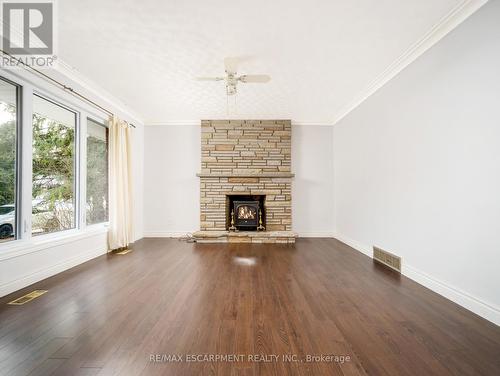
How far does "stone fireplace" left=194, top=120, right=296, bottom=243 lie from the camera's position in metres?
5.06

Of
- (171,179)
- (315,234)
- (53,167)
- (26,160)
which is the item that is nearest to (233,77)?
(26,160)

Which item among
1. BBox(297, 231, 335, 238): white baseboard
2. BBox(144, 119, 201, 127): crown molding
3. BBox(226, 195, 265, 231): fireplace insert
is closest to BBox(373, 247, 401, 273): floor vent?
BBox(297, 231, 335, 238): white baseboard

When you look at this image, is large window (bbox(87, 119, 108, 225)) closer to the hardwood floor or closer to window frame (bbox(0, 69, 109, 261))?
window frame (bbox(0, 69, 109, 261))

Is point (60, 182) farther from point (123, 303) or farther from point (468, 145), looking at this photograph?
point (468, 145)

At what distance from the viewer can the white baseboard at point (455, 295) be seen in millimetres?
1793

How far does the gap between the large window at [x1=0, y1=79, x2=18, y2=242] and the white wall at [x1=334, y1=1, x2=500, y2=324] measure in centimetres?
451

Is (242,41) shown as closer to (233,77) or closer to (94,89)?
(233,77)

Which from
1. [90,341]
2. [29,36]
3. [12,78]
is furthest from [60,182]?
[90,341]

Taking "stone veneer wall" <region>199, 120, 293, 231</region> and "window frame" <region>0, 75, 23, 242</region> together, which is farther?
"stone veneer wall" <region>199, 120, 293, 231</region>

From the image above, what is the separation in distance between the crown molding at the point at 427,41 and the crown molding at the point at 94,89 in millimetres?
4115

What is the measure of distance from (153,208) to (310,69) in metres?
4.22

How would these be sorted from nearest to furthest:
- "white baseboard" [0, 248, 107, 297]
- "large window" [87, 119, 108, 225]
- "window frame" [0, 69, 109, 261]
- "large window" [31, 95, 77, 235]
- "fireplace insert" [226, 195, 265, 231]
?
1. "white baseboard" [0, 248, 107, 297]
2. "window frame" [0, 69, 109, 261]
3. "large window" [31, 95, 77, 235]
4. "large window" [87, 119, 108, 225]
5. "fireplace insert" [226, 195, 265, 231]

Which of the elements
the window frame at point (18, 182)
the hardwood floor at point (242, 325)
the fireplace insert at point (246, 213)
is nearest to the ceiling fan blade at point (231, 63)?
the window frame at point (18, 182)

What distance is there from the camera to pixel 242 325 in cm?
173
